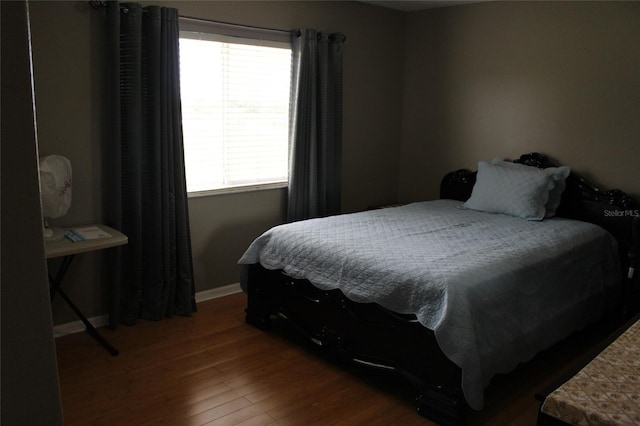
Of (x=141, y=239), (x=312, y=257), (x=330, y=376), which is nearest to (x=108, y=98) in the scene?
(x=141, y=239)

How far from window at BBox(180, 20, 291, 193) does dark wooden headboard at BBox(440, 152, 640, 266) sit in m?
1.99

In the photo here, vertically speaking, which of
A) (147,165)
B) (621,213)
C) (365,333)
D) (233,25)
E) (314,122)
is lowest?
(365,333)

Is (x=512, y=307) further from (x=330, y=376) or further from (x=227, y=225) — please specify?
(x=227, y=225)

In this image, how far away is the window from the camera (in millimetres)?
3555

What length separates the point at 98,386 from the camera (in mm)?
2646

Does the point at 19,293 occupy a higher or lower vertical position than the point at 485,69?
lower

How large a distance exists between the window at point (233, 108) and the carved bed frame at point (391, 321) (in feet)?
2.86

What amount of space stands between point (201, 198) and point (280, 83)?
1.11m

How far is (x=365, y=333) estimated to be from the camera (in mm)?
2721

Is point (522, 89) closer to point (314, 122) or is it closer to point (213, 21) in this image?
point (314, 122)

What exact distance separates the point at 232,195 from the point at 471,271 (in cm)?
202

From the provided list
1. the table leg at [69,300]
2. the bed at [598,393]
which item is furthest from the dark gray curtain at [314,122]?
the bed at [598,393]

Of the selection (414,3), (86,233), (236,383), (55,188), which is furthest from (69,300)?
(414,3)

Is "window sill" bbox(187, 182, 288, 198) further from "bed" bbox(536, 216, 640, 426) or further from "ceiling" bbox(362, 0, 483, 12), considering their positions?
"bed" bbox(536, 216, 640, 426)
